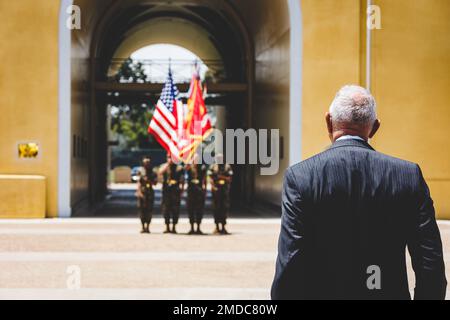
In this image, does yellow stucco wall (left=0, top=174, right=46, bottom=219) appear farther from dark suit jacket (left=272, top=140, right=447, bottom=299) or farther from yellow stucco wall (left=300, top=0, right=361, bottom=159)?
dark suit jacket (left=272, top=140, right=447, bottom=299)

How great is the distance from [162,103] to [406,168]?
52.8 feet

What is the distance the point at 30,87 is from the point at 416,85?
10572mm

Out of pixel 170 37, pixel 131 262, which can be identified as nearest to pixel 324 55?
pixel 131 262

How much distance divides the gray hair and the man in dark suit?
17 centimetres

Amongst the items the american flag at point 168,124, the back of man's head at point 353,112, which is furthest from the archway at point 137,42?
the back of man's head at point 353,112

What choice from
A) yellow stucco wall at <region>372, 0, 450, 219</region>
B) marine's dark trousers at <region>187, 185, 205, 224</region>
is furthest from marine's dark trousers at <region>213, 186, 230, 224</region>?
yellow stucco wall at <region>372, 0, 450, 219</region>

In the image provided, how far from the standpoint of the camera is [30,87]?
20891mm

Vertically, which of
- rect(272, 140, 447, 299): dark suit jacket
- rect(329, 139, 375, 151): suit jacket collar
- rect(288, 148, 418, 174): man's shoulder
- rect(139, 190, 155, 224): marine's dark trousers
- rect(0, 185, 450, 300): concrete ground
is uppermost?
rect(329, 139, 375, 151): suit jacket collar

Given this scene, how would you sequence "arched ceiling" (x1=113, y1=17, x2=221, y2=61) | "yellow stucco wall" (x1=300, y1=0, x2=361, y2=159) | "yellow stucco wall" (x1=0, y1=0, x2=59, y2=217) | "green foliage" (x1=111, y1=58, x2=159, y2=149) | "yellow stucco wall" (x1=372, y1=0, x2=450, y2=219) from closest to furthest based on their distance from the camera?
"yellow stucco wall" (x1=0, y1=0, x2=59, y2=217)
"yellow stucco wall" (x1=300, y1=0, x2=361, y2=159)
"yellow stucco wall" (x1=372, y1=0, x2=450, y2=219)
"arched ceiling" (x1=113, y1=17, x2=221, y2=61)
"green foliage" (x1=111, y1=58, x2=159, y2=149)

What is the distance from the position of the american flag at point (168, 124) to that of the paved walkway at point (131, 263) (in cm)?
207

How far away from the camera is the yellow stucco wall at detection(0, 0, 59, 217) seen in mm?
20859

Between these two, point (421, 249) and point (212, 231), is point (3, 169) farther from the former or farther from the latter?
point (421, 249)

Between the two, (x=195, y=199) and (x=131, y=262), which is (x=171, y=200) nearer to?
(x=195, y=199)

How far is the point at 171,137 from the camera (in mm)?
18703
